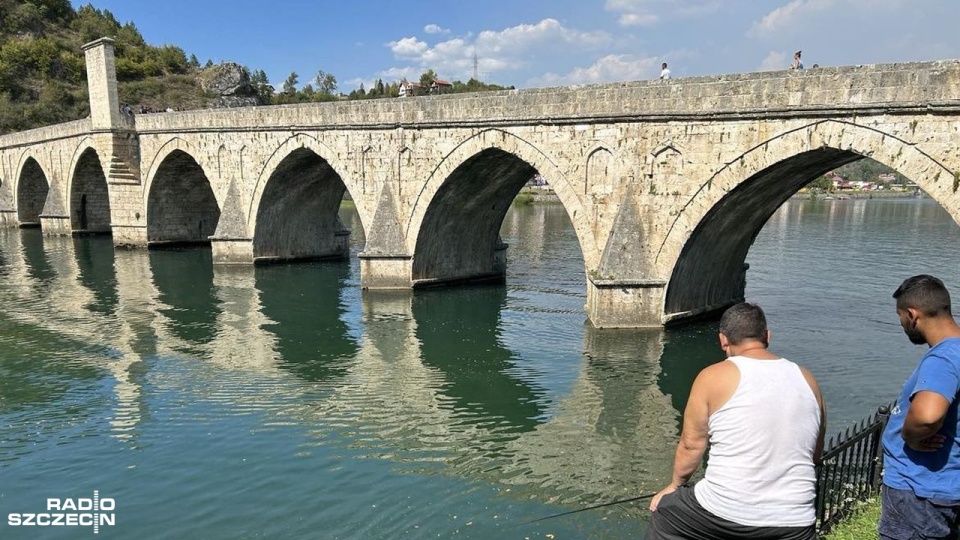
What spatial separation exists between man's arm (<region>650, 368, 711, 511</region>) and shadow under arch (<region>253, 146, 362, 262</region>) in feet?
69.8

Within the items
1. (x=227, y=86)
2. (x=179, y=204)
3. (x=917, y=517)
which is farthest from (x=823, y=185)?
(x=917, y=517)

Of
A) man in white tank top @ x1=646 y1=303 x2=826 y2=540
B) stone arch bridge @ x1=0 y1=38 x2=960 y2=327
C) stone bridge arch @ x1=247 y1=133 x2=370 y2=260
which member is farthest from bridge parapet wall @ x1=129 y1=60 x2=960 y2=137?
man in white tank top @ x1=646 y1=303 x2=826 y2=540

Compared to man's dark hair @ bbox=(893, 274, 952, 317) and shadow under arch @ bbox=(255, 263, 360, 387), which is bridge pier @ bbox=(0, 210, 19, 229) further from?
man's dark hair @ bbox=(893, 274, 952, 317)

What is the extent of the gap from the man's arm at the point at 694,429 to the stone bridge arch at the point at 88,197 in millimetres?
37560

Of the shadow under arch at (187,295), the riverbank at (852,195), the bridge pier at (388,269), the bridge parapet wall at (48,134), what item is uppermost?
the bridge parapet wall at (48,134)

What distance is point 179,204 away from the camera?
3081cm

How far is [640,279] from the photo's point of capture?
46.9 feet

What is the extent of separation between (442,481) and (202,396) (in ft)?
17.5

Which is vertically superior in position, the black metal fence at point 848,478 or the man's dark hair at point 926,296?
the man's dark hair at point 926,296

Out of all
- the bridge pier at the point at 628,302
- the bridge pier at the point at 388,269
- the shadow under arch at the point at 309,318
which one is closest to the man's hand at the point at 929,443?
the shadow under arch at the point at 309,318

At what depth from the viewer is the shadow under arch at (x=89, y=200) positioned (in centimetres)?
3516

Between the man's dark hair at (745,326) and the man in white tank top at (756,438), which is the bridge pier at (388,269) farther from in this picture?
the man in white tank top at (756,438)

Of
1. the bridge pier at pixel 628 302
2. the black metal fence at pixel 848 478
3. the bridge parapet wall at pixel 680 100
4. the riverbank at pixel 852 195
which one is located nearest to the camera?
the black metal fence at pixel 848 478

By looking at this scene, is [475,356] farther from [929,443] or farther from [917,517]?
[929,443]
